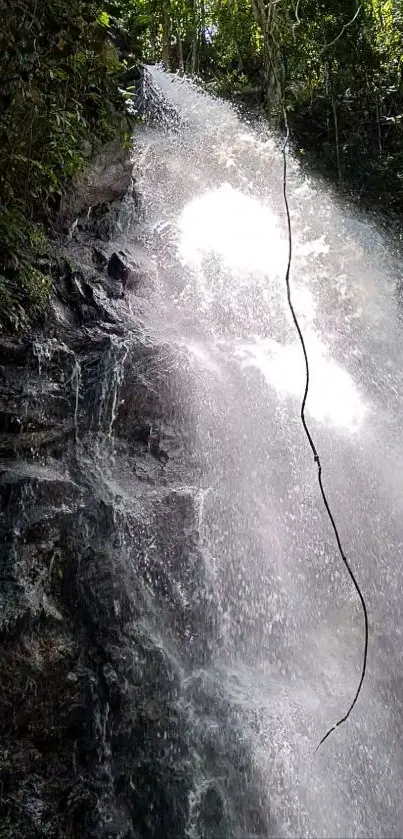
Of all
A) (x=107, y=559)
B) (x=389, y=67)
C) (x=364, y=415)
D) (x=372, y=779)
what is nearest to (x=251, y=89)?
(x=389, y=67)

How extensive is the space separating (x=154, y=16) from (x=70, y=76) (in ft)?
30.5

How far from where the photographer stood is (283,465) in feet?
23.0

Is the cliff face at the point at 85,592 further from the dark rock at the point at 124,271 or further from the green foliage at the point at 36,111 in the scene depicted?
the dark rock at the point at 124,271

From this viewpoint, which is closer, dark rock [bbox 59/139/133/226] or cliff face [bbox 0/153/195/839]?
cliff face [bbox 0/153/195/839]

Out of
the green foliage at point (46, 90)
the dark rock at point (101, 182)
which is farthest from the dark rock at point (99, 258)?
the green foliage at point (46, 90)

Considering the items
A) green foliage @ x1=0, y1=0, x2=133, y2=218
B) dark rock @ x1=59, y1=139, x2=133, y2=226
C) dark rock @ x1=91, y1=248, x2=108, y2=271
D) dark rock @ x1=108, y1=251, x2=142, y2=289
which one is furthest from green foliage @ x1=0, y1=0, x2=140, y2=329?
dark rock @ x1=108, y1=251, x2=142, y2=289

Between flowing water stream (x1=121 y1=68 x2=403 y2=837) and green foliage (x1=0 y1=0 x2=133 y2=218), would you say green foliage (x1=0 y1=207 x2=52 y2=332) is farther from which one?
flowing water stream (x1=121 y1=68 x2=403 y2=837)

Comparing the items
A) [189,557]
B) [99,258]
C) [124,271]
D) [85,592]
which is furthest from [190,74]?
[85,592]

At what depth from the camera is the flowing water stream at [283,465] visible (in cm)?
519

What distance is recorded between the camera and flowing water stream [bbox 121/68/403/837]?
5191mm

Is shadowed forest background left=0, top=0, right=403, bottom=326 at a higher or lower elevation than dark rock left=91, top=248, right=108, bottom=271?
higher

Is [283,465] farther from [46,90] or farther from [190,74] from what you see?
[190,74]

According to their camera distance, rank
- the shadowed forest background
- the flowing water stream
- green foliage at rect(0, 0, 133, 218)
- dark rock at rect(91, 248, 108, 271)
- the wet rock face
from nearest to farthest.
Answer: the wet rock face < the flowing water stream < green foliage at rect(0, 0, 133, 218) < the shadowed forest background < dark rock at rect(91, 248, 108, 271)

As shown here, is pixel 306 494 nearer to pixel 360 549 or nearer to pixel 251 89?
pixel 360 549
